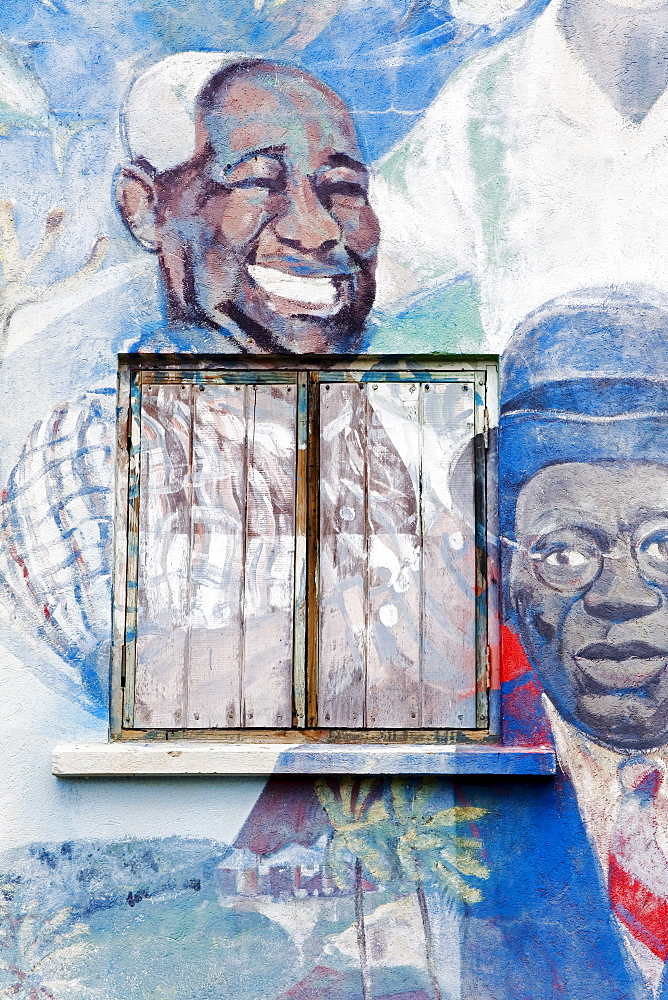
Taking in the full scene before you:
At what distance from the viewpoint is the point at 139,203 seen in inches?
128

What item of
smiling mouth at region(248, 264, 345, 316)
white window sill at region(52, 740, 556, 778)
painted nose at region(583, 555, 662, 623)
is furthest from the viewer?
smiling mouth at region(248, 264, 345, 316)

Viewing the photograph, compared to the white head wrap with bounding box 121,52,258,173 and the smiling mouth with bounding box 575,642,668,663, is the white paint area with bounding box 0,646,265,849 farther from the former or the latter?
the white head wrap with bounding box 121,52,258,173

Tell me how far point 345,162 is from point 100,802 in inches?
89.1

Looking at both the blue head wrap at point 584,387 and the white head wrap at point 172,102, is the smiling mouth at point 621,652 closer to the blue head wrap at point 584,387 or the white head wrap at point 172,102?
the blue head wrap at point 584,387

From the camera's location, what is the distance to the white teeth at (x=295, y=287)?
10.5 ft

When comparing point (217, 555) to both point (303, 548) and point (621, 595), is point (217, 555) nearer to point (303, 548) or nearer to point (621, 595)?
point (303, 548)

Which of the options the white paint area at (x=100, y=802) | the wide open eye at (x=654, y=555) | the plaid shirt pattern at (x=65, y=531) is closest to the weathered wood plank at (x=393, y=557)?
→ the white paint area at (x=100, y=802)

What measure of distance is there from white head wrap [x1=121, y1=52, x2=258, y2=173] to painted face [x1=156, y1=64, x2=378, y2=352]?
0.20 feet

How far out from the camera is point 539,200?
322 cm

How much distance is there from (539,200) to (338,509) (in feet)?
4.08

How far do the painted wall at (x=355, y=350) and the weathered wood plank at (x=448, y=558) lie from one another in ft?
0.46

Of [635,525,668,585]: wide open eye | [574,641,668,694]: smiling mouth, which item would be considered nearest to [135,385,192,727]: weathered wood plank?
[574,641,668,694]: smiling mouth

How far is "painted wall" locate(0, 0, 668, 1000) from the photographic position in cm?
301

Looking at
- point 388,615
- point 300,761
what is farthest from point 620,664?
point 300,761
